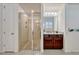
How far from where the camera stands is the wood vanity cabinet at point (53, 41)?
6.84 metres

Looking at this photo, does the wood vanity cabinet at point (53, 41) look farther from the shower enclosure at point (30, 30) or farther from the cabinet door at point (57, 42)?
Result: the shower enclosure at point (30, 30)

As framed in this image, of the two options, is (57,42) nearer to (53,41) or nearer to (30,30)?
(53,41)

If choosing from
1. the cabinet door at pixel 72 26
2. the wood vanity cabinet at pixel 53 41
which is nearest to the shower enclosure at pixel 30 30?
the wood vanity cabinet at pixel 53 41

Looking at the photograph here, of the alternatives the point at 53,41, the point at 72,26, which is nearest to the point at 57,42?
the point at 53,41

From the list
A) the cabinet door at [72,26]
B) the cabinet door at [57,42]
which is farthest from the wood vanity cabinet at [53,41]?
the cabinet door at [72,26]

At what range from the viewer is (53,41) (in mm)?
6898

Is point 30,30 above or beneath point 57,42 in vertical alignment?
above

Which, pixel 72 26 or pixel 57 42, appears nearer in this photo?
pixel 72 26

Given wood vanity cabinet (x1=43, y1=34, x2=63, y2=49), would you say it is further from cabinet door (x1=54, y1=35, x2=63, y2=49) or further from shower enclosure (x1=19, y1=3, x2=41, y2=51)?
shower enclosure (x1=19, y1=3, x2=41, y2=51)

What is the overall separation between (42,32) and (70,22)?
1251 millimetres

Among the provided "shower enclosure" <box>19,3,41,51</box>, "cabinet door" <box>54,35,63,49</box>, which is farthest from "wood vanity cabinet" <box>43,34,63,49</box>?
"shower enclosure" <box>19,3,41,51</box>

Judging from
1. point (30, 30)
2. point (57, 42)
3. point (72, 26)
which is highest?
point (72, 26)

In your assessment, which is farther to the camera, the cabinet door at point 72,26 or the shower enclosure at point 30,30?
the shower enclosure at point 30,30

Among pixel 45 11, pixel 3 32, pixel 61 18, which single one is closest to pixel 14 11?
pixel 3 32
